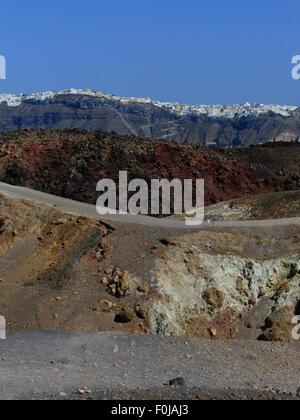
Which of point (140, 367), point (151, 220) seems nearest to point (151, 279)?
point (140, 367)

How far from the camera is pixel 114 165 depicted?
164ft

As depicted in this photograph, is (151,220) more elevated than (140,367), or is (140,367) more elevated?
(151,220)

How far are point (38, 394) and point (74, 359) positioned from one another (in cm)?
423

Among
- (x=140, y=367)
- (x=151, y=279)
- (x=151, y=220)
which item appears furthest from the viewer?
(x=151, y=220)

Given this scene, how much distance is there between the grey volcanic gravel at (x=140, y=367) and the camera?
1578 cm

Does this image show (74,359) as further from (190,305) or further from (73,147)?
(73,147)

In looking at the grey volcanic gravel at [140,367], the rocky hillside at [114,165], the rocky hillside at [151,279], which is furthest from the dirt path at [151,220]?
the rocky hillside at [114,165]

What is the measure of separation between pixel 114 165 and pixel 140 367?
32.5m

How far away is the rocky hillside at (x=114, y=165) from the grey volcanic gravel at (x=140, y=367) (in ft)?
83.2

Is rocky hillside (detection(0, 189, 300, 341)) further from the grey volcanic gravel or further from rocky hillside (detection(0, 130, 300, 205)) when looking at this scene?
rocky hillside (detection(0, 130, 300, 205))

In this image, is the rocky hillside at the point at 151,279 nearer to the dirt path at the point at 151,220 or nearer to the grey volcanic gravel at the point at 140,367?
the dirt path at the point at 151,220

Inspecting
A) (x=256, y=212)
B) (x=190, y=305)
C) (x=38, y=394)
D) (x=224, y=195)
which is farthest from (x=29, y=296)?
(x=224, y=195)

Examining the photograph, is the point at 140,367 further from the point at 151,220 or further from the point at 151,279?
the point at 151,220

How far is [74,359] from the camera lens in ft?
63.0
